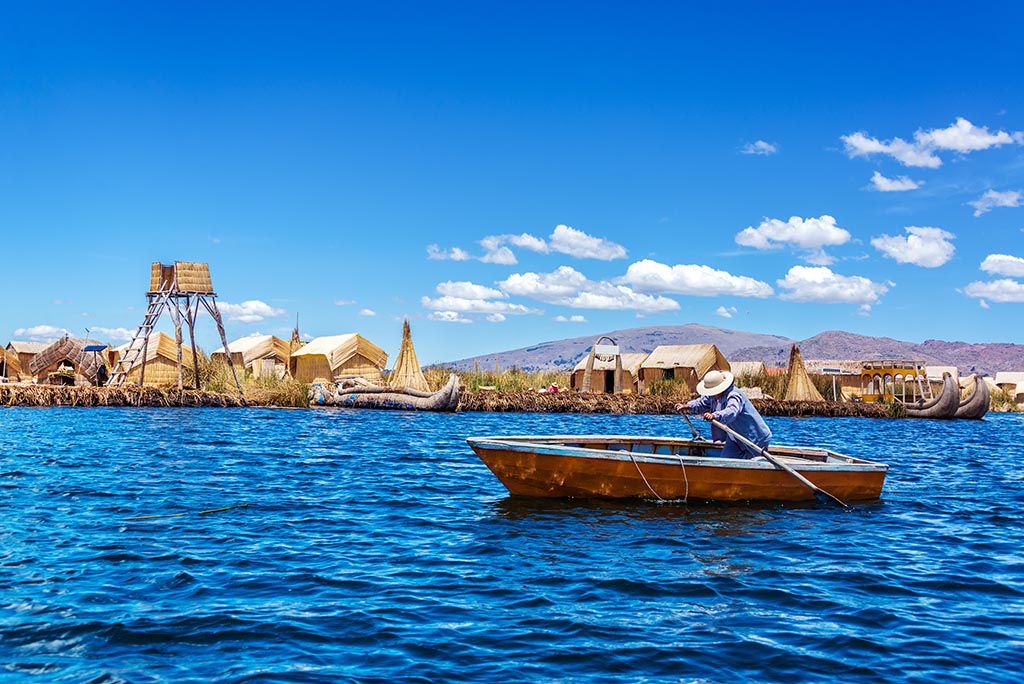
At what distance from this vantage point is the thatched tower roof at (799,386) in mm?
51531

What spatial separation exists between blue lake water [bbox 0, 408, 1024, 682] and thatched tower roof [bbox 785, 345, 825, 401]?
35839 millimetres

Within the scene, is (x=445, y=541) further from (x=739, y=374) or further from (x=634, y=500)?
(x=739, y=374)

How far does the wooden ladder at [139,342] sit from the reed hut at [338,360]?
8.74 metres

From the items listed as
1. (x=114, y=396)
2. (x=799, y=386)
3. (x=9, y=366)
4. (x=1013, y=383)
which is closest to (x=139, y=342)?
(x=114, y=396)

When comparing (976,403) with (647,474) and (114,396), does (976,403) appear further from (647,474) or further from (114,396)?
(114,396)

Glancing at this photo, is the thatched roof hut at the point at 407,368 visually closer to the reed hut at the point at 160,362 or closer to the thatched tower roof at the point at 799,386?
the reed hut at the point at 160,362

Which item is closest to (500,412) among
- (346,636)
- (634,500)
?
(634,500)

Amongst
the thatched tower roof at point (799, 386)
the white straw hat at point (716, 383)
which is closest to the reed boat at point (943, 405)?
the thatched tower roof at point (799, 386)

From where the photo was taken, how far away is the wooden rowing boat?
1875 inches

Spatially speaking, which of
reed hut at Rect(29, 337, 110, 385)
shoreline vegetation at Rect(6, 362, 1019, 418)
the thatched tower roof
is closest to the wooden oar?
shoreline vegetation at Rect(6, 362, 1019, 418)

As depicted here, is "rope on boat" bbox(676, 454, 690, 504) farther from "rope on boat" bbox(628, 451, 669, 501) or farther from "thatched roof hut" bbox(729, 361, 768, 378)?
"thatched roof hut" bbox(729, 361, 768, 378)

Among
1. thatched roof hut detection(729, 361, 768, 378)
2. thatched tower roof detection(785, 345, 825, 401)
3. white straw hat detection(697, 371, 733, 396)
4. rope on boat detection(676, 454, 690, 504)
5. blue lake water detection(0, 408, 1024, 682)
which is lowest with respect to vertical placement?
blue lake water detection(0, 408, 1024, 682)

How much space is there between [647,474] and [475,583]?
4.89m

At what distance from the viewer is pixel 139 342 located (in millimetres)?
45125
